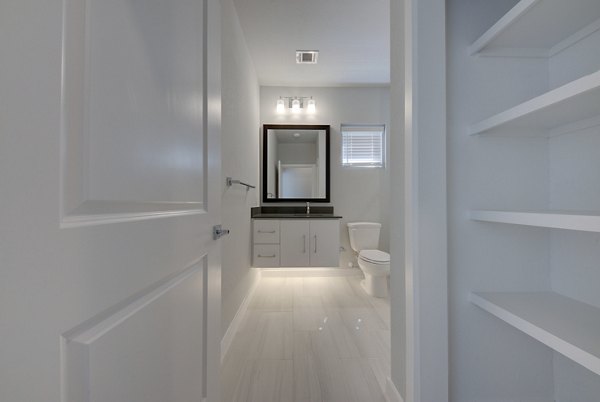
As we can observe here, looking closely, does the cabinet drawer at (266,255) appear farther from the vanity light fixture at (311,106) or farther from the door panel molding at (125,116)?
the door panel molding at (125,116)

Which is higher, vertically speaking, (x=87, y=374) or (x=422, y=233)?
(x=422, y=233)

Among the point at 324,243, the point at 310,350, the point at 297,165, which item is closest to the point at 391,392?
the point at 310,350

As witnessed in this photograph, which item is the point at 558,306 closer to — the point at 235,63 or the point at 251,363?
the point at 251,363

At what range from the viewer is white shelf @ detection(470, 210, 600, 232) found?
0.62 m

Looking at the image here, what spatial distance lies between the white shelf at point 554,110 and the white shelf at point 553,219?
31 centimetres

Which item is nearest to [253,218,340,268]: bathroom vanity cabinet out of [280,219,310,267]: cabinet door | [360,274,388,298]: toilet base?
[280,219,310,267]: cabinet door

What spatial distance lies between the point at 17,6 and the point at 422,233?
1084 millimetres

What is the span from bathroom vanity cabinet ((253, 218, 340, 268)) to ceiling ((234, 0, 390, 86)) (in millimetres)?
1687

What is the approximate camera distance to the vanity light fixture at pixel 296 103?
3.23 m

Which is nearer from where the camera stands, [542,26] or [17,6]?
[17,6]

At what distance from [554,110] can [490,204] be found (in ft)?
1.28

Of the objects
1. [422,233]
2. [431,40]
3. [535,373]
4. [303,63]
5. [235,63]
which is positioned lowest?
[535,373]

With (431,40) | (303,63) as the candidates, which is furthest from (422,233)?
(303,63)

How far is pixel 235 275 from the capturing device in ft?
6.77
